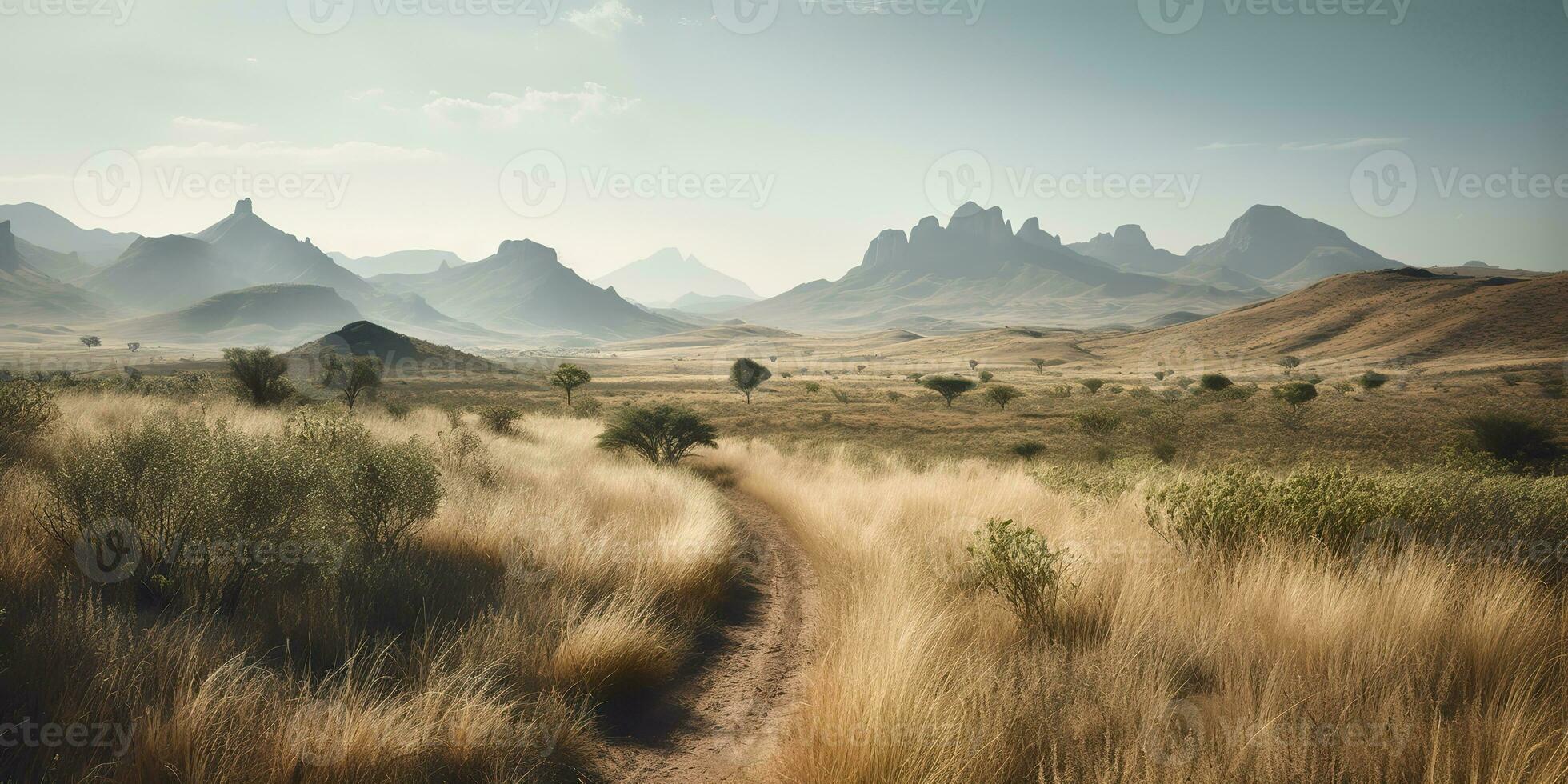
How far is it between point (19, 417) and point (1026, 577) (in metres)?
11.8

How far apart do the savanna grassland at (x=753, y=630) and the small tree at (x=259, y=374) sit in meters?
9.70

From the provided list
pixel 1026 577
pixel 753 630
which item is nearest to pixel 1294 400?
pixel 1026 577

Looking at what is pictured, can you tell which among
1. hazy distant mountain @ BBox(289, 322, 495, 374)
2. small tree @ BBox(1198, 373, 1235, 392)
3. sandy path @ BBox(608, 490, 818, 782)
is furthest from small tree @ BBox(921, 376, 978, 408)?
hazy distant mountain @ BBox(289, 322, 495, 374)

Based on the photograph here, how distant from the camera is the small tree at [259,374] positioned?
17.3 m

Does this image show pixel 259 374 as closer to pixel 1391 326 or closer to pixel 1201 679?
pixel 1201 679

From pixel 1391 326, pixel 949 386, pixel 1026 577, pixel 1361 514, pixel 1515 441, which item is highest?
pixel 1391 326

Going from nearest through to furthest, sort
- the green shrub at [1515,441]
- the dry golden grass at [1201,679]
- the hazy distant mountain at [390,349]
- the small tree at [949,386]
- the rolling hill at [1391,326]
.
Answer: the dry golden grass at [1201,679]
the green shrub at [1515,441]
the small tree at [949,386]
the hazy distant mountain at [390,349]
the rolling hill at [1391,326]

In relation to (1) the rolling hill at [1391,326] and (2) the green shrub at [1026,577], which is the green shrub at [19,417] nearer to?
(2) the green shrub at [1026,577]

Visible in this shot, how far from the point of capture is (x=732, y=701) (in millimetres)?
4793

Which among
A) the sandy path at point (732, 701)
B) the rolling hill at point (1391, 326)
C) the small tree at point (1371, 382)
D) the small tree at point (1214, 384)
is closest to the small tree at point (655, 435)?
the sandy path at point (732, 701)

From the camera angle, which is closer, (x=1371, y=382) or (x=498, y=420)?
(x=498, y=420)

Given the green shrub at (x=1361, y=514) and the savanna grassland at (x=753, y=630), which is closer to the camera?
the savanna grassland at (x=753, y=630)

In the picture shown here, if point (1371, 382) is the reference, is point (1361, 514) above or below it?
above

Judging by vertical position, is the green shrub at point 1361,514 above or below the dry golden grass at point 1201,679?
A: above
